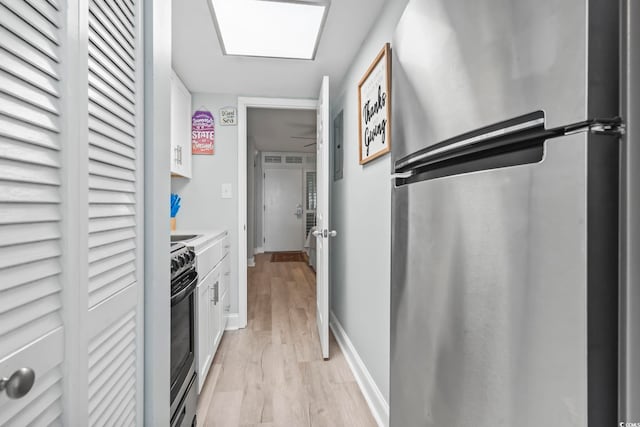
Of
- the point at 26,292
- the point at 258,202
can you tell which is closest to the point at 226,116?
the point at 26,292

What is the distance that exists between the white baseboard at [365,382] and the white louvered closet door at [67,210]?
1.21 m

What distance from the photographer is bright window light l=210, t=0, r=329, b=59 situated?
167 centimetres

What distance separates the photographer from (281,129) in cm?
539

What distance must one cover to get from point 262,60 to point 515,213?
2.25 meters

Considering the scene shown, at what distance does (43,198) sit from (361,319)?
1.89 m

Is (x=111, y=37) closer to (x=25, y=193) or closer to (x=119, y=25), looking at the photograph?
(x=119, y=25)

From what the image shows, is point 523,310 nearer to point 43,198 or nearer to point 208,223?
point 43,198

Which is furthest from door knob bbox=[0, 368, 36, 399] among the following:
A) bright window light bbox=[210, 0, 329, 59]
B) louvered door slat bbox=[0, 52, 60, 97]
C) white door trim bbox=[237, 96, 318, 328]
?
white door trim bbox=[237, 96, 318, 328]

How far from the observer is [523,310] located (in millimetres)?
450

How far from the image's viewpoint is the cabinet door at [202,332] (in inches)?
70.6

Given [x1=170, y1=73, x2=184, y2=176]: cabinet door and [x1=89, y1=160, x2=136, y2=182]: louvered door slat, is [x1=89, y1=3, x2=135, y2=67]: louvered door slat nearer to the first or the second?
[x1=89, y1=160, x2=136, y2=182]: louvered door slat

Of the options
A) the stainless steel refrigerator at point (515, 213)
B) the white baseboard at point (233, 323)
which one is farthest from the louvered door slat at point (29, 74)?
the white baseboard at point (233, 323)

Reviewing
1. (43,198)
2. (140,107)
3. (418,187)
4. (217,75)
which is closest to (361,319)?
(418,187)

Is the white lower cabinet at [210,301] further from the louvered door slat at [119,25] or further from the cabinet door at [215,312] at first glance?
the louvered door slat at [119,25]
